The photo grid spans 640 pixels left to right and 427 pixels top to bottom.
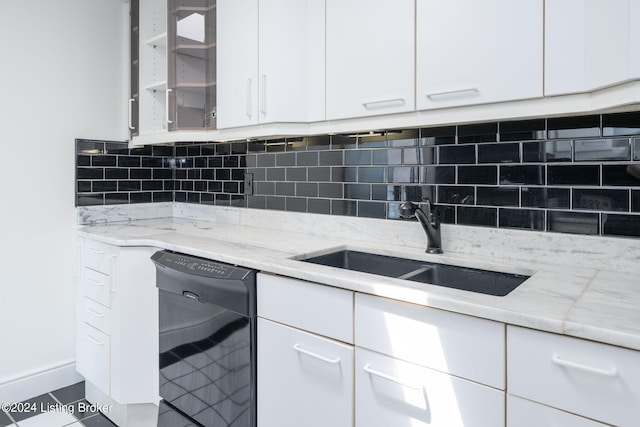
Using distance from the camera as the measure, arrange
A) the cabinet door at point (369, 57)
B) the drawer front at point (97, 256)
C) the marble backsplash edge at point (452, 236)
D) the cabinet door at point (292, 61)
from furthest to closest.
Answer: the drawer front at point (97, 256) → the cabinet door at point (292, 61) → the cabinet door at point (369, 57) → the marble backsplash edge at point (452, 236)

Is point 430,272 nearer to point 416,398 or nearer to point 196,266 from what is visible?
point 416,398

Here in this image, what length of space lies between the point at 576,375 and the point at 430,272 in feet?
2.35

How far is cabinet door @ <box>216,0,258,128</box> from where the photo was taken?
6.31ft

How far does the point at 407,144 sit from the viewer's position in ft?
5.92

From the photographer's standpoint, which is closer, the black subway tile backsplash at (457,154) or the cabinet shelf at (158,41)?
the black subway tile backsplash at (457,154)

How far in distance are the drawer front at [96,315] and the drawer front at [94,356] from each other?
0.10ft

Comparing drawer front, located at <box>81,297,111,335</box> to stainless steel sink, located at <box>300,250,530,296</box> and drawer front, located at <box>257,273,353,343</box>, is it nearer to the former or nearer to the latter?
drawer front, located at <box>257,273,353,343</box>

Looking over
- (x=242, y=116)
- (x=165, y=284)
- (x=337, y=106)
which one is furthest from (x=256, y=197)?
(x=337, y=106)

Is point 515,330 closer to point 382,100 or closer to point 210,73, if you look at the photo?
point 382,100

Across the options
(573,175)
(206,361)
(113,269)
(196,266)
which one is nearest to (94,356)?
(113,269)

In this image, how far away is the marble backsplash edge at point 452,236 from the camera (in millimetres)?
1345

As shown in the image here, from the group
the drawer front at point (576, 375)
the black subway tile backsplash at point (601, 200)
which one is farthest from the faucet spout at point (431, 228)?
the drawer front at point (576, 375)

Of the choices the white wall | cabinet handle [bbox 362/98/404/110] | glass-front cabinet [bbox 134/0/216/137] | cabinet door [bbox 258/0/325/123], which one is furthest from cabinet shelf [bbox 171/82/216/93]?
cabinet handle [bbox 362/98/404/110]

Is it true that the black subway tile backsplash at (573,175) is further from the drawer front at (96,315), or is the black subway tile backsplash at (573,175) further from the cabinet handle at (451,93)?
the drawer front at (96,315)
